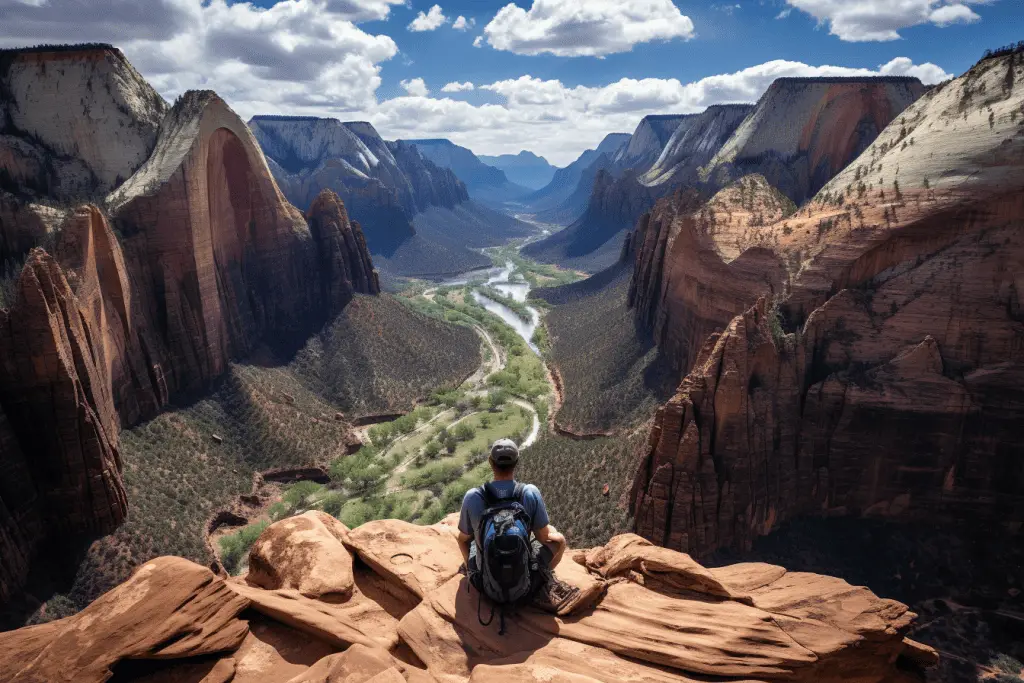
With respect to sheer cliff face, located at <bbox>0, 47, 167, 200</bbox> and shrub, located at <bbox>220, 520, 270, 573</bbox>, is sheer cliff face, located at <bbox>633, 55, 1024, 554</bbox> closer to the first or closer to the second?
shrub, located at <bbox>220, 520, 270, 573</bbox>

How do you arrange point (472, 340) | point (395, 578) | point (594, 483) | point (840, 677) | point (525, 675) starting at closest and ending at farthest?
1. point (525, 675)
2. point (840, 677)
3. point (395, 578)
4. point (594, 483)
5. point (472, 340)

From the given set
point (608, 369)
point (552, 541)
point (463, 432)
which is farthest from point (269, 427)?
point (552, 541)

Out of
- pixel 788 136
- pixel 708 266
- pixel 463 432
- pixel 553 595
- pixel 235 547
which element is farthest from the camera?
pixel 788 136

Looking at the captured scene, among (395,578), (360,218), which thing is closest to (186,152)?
(395,578)

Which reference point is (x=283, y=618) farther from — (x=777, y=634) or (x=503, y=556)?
(x=777, y=634)

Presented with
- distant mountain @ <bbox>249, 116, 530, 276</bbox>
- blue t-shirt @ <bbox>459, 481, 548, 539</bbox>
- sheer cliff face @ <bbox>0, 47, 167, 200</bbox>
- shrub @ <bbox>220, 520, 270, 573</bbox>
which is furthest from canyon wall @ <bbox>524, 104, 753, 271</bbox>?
blue t-shirt @ <bbox>459, 481, 548, 539</bbox>

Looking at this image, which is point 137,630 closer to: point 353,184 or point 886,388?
point 886,388

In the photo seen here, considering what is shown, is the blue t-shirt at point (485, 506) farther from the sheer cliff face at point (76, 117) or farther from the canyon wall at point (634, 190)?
the canyon wall at point (634, 190)
